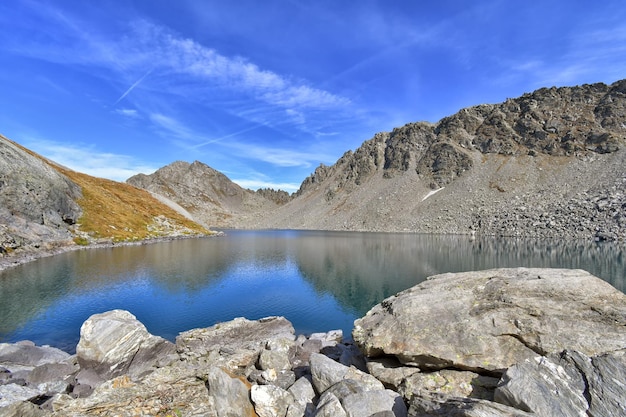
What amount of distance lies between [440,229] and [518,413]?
450ft

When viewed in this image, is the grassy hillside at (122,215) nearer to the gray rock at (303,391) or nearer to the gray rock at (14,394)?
the gray rock at (14,394)

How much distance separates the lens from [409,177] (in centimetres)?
18375

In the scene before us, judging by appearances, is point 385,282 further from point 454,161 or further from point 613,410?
point 454,161

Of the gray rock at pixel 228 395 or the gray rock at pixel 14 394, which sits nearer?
the gray rock at pixel 228 395

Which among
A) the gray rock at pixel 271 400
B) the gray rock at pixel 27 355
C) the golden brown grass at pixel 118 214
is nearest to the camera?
the gray rock at pixel 271 400

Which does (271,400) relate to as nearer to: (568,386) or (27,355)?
(568,386)

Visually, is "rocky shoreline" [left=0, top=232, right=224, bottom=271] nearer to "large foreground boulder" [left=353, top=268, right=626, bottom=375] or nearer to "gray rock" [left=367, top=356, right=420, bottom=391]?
"gray rock" [left=367, top=356, right=420, bottom=391]

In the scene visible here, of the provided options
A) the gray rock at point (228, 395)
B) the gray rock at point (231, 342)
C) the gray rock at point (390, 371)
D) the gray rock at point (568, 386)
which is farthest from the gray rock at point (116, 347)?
the gray rock at point (568, 386)

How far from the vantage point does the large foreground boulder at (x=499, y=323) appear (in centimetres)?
1059

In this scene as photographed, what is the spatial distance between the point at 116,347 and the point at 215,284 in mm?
27196

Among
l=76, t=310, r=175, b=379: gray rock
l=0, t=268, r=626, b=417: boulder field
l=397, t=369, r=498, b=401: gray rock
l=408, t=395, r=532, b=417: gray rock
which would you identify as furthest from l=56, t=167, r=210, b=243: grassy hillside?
l=408, t=395, r=532, b=417: gray rock

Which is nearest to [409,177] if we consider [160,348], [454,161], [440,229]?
[454,161]

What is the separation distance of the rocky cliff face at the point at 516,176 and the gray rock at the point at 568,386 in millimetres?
108221

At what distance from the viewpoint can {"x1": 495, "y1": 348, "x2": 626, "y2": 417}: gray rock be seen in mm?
7301
